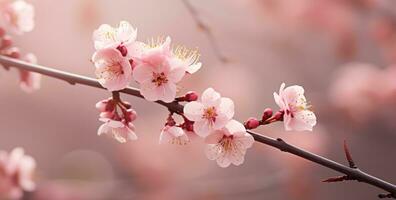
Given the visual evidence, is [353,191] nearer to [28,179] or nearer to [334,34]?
[334,34]

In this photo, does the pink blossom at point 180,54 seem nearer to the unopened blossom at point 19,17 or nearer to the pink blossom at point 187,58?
the pink blossom at point 187,58

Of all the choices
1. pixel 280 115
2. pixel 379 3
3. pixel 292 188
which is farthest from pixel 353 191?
pixel 280 115

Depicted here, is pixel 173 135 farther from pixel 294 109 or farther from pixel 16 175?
pixel 16 175

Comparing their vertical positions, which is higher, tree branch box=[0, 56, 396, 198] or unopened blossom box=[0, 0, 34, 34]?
unopened blossom box=[0, 0, 34, 34]

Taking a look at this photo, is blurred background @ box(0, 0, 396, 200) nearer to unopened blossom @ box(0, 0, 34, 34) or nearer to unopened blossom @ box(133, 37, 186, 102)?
→ unopened blossom @ box(0, 0, 34, 34)

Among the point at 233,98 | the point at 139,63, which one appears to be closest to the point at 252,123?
the point at 139,63

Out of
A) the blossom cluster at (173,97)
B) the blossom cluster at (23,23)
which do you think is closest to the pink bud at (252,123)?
the blossom cluster at (173,97)

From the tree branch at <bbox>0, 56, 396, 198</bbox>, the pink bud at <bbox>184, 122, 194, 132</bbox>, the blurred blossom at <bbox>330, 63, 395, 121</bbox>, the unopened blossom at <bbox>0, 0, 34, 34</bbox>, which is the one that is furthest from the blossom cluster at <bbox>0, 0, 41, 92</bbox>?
the blurred blossom at <bbox>330, 63, 395, 121</bbox>
